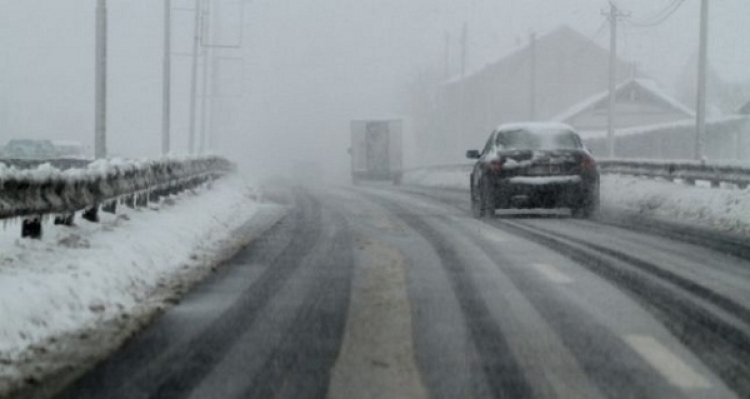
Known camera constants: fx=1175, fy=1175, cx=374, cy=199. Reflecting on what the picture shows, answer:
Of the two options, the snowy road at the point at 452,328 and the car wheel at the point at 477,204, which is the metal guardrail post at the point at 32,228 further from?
the car wheel at the point at 477,204

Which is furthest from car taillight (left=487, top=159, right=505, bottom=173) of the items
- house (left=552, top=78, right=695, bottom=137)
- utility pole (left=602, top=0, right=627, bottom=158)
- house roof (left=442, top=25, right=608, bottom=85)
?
house roof (left=442, top=25, right=608, bottom=85)

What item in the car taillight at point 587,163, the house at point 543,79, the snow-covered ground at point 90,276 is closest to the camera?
the snow-covered ground at point 90,276

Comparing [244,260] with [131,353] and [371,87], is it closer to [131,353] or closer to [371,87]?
[131,353]

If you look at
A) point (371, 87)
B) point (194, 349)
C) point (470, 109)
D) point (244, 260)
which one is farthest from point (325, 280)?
point (371, 87)

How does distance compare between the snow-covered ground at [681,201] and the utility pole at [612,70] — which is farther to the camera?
the utility pole at [612,70]

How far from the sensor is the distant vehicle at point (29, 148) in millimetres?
49219

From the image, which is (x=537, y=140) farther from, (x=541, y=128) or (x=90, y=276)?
(x=90, y=276)

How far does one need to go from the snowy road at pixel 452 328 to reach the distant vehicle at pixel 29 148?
125ft

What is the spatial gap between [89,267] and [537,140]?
38.6 feet

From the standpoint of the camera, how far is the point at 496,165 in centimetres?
1973

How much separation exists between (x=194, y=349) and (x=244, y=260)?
5374 mm

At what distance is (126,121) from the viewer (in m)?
158

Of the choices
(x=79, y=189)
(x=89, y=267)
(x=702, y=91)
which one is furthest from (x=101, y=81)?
(x=702, y=91)

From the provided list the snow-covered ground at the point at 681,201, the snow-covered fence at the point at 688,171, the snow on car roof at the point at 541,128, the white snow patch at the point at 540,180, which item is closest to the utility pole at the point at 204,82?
the snow-covered fence at the point at 688,171
